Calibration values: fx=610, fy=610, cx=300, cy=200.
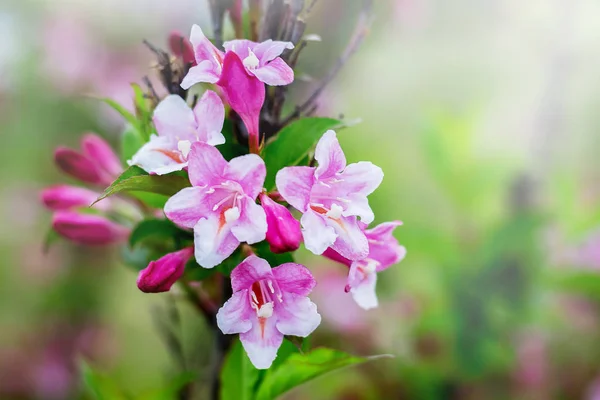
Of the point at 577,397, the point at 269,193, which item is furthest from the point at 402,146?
the point at 269,193

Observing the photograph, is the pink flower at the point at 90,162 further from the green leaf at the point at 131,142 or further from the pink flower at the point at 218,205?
the pink flower at the point at 218,205

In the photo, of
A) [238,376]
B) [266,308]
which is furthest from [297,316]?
[238,376]

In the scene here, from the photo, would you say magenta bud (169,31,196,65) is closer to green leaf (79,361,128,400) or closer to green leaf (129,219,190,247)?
green leaf (129,219,190,247)

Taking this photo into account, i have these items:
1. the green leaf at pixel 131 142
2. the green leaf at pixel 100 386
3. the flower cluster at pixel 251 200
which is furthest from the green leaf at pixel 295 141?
the green leaf at pixel 100 386

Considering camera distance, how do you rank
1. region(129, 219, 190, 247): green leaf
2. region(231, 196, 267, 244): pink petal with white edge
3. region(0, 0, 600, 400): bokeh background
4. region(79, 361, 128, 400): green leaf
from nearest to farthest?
region(231, 196, 267, 244): pink petal with white edge < region(129, 219, 190, 247): green leaf < region(79, 361, 128, 400): green leaf < region(0, 0, 600, 400): bokeh background

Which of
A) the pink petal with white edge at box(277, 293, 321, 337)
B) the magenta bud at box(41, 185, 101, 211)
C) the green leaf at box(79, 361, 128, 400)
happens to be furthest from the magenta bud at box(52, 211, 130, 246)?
the pink petal with white edge at box(277, 293, 321, 337)

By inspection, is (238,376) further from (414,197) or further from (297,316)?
(414,197)

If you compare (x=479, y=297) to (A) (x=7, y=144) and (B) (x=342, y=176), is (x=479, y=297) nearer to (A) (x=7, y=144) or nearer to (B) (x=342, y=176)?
(B) (x=342, y=176)
